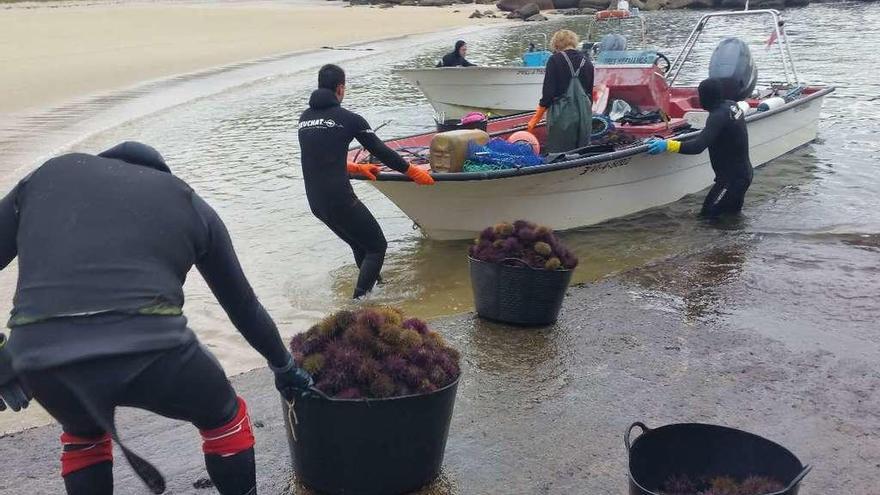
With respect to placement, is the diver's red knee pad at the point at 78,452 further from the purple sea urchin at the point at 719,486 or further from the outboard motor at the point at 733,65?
the outboard motor at the point at 733,65

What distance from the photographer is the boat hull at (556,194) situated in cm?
789

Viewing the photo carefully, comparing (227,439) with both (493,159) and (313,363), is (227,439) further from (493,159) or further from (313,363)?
(493,159)

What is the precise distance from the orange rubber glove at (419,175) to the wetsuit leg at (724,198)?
12.1ft

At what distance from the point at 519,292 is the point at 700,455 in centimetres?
241

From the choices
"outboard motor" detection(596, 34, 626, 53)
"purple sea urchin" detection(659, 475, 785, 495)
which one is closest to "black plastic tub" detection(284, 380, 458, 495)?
"purple sea urchin" detection(659, 475, 785, 495)

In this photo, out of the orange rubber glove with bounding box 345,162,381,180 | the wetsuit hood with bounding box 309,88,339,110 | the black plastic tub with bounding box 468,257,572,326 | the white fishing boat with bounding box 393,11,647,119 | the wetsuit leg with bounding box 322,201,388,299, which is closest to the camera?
the black plastic tub with bounding box 468,257,572,326

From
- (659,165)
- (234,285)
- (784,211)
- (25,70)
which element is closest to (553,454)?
(234,285)

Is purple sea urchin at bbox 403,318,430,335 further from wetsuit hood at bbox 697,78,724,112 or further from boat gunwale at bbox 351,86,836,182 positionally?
wetsuit hood at bbox 697,78,724,112

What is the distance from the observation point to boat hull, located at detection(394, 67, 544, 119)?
50.3 ft

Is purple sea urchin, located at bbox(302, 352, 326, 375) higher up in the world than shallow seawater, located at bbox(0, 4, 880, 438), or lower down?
higher up

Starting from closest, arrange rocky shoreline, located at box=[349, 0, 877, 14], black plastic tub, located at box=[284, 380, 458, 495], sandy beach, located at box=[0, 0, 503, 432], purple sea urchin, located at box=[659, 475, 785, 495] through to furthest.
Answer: purple sea urchin, located at box=[659, 475, 785, 495] → black plastic tub, located at box=[284, 380, 458, 495] → sandy beach, located at box=[0, 0, 503, 432] → rocky shoreline, located at box=[349, 0, 877, 14]

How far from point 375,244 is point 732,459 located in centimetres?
411

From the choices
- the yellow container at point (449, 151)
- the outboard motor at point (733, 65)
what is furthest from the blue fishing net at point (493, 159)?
the outboard motor at point (733, 65)

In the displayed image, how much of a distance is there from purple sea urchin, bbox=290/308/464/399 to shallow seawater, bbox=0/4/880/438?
2.15 meters
